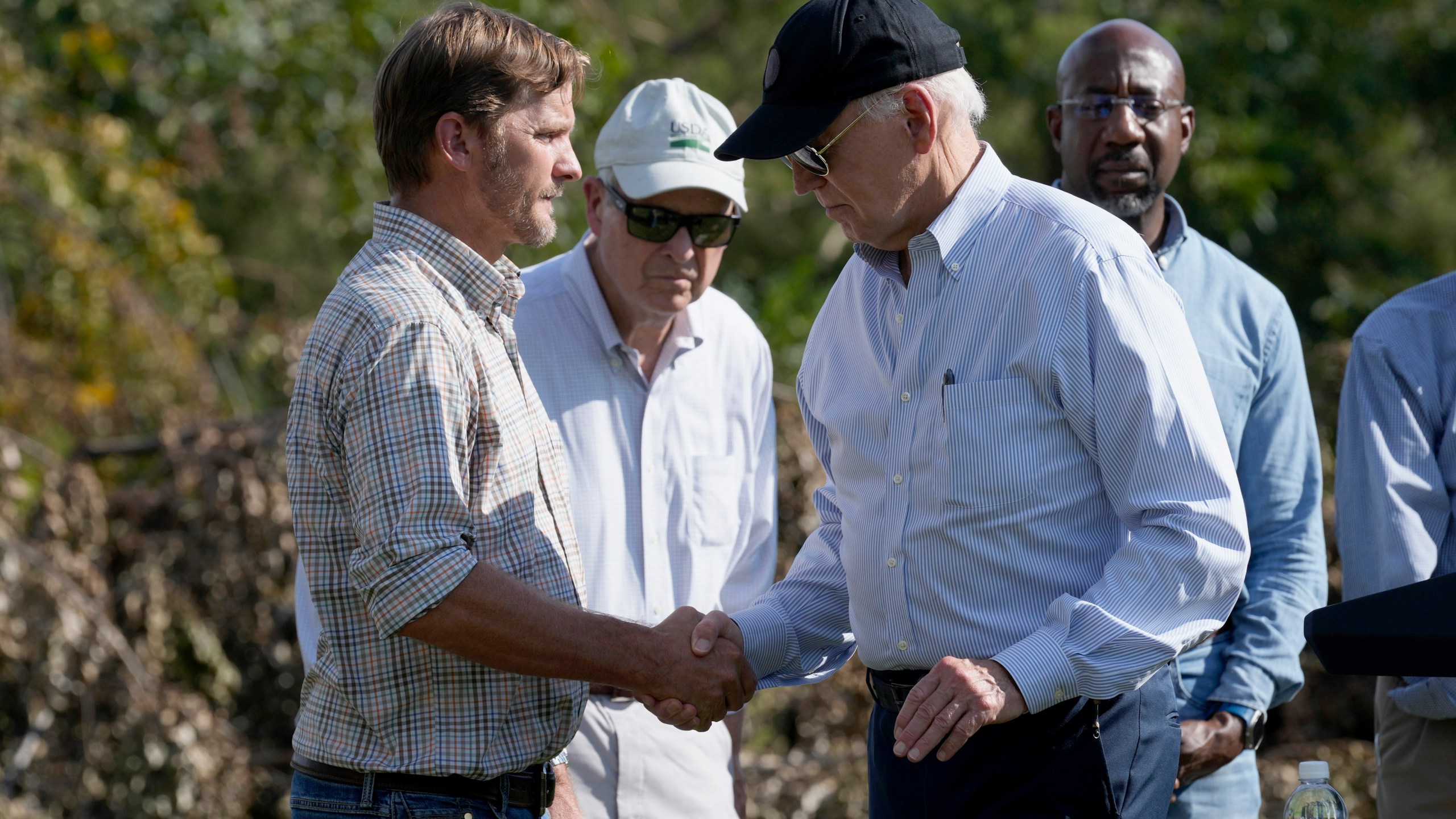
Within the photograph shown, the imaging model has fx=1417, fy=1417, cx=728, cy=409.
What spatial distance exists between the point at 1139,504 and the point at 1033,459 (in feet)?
0.61

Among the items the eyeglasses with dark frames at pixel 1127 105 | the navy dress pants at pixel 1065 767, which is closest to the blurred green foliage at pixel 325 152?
the eyeglasses with dark frames at pixel 1127 105

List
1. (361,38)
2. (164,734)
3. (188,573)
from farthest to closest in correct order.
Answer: (361,38) < (188,573) < (164,734)

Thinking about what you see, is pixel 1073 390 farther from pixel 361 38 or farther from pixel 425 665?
pixel 361 38

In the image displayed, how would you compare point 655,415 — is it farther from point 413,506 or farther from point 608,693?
point 413,506

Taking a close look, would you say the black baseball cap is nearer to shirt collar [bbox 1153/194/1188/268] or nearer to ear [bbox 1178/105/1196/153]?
shirt collar [bbox 1153/194/1188/268]

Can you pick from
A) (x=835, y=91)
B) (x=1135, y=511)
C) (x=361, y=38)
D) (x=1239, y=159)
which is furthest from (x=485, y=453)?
(x=1239, y=159)

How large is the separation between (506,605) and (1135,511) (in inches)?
40.3

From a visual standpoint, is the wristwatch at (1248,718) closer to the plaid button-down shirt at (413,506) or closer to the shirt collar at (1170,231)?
the shirt collar at (1170,231)

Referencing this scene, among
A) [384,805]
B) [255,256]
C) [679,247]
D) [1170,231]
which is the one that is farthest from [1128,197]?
[255,256]

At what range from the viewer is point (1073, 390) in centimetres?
229

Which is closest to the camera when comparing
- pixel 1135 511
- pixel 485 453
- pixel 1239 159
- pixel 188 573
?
pixel 1135 511

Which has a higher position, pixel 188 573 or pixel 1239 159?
pixel 1239 159

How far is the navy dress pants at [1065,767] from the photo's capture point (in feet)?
7.48

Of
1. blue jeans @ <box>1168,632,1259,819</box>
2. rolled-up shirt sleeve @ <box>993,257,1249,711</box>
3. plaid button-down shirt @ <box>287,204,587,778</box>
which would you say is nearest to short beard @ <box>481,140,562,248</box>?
plaid button-down shirt @ <box>287,204,587,778</box>
